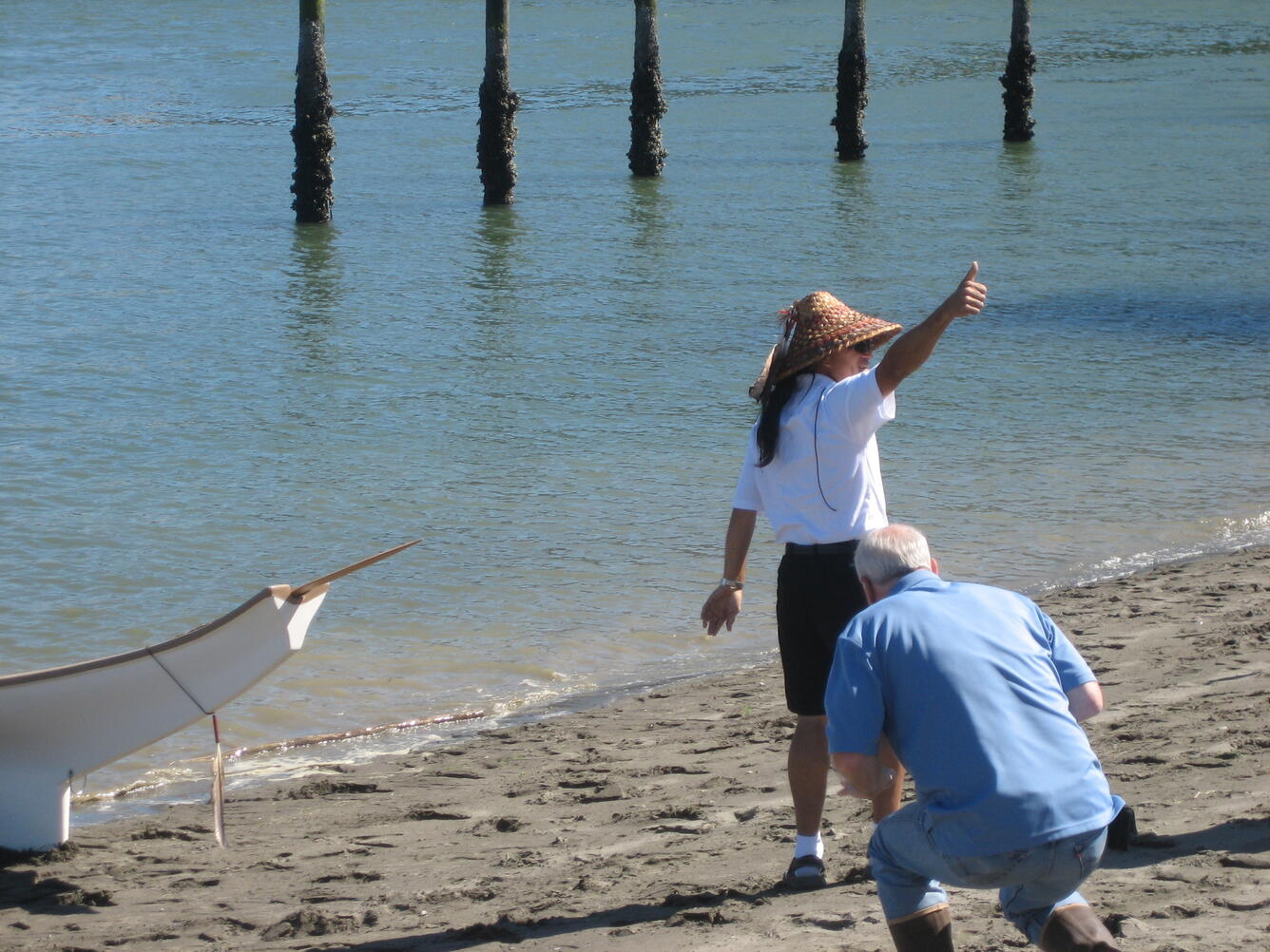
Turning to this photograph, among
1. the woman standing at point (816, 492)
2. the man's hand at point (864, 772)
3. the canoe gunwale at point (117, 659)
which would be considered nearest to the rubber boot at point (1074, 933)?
the man's hand at point (864, 772)

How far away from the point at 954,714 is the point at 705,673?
478 centimetres

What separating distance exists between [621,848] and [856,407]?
72.5 inches

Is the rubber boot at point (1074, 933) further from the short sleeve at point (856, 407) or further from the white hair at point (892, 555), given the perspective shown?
the short sleeve at point (856, 407)

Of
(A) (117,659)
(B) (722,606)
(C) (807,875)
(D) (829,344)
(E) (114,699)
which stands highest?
(D) (829,344)

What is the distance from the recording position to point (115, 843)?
5953 mm

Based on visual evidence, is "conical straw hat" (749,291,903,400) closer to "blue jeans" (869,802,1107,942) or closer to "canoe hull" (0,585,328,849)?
"blue jeans" (869,802,1107,942)

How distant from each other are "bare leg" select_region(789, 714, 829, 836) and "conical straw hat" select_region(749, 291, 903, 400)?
1038 millimetres

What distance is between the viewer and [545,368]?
52.7ft

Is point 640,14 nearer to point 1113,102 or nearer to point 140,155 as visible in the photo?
point 140,155

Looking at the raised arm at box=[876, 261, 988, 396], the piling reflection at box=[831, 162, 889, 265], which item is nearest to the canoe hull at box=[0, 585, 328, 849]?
the raised arm at box=[876, 261, 988, 396]

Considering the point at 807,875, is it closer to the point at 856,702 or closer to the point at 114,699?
the point at 856,702

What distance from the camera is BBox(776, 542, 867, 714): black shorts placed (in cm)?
456

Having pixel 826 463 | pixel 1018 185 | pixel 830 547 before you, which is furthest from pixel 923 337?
pixel 1018 185

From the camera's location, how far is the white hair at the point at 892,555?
361 cm
